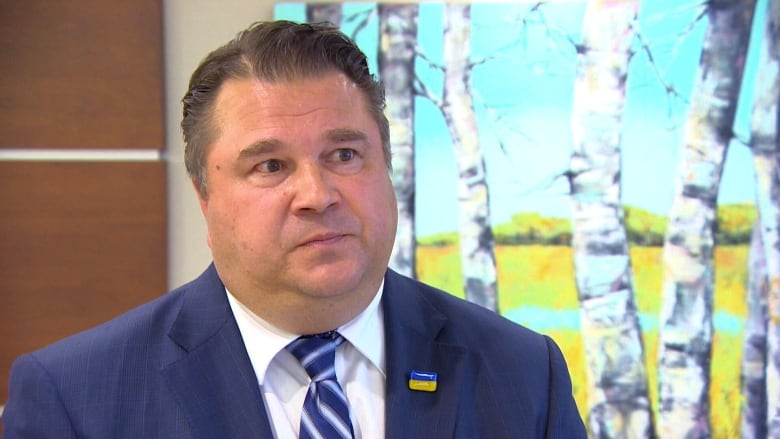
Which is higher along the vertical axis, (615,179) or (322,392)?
(615,179)

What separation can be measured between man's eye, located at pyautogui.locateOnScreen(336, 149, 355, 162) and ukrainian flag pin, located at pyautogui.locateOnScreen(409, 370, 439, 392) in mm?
379

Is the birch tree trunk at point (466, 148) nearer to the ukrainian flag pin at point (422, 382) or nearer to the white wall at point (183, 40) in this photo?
the white wall at point (183, 40)

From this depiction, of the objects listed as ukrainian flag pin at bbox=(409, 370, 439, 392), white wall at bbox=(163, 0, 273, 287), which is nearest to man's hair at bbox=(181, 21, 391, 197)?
ukrainian flag pin at bbox=(409, 370, 439, 392)

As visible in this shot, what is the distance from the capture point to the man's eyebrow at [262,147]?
118cm

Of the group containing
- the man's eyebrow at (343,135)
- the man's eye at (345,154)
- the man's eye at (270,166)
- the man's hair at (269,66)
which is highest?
the man's hair at (269,66)

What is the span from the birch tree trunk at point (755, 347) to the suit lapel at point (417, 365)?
1.29 meters

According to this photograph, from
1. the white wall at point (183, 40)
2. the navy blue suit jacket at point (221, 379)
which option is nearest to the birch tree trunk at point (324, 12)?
the white wall at point (183, 40)

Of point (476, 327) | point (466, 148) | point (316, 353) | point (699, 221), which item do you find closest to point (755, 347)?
point (699, 221)

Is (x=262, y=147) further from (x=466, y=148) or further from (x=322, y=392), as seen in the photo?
(x=466, y=148)

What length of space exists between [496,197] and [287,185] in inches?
48.8

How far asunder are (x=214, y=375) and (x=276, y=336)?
0.12 m

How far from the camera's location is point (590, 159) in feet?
7.51

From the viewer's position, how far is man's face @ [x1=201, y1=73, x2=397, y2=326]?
1.16m

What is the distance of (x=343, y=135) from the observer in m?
1.21
